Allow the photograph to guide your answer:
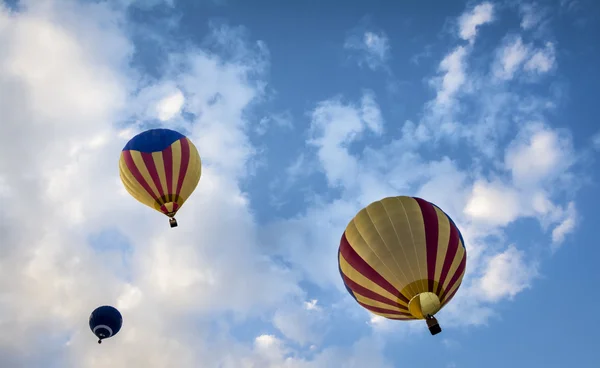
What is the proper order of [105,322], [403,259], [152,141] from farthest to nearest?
1. [152,141]
2. [105,322]
3. [403,259]

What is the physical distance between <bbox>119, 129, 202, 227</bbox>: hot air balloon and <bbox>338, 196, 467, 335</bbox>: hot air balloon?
12133 millimetres

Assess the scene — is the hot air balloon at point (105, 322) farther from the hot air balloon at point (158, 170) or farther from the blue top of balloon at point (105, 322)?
the hot air balloon at point (158, 170)

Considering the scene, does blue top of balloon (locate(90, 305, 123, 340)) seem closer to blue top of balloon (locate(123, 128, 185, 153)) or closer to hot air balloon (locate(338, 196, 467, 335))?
blue top of balloon (locate(123, 128, 185, 153))

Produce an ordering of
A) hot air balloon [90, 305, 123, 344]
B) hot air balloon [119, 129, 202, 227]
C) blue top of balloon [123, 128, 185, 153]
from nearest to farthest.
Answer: hot air balloon [90, 305, 123, 344], hot air balloon [119, 129, 202, 227], blue top of balloon [123, 128, 185, 153]

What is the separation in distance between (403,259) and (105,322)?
18466mm

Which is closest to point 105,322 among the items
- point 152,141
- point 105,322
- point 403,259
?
point 105,322

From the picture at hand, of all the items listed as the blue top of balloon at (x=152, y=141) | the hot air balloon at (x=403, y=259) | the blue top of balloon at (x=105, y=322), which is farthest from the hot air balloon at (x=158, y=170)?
the hot air balloon at (x=403, y=259)

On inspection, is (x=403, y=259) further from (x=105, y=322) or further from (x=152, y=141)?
(x=105, y=322)

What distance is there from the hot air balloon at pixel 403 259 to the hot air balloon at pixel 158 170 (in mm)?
12133

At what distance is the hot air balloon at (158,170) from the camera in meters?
26.2

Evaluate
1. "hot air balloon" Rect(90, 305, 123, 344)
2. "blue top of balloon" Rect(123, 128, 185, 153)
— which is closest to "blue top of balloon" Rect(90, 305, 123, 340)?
"hot air balloon" Rect(90, 305, 123, 344)

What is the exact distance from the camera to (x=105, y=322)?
1014 inches

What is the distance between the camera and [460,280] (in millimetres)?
18375

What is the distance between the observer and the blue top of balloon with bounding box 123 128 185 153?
26.7 meters
